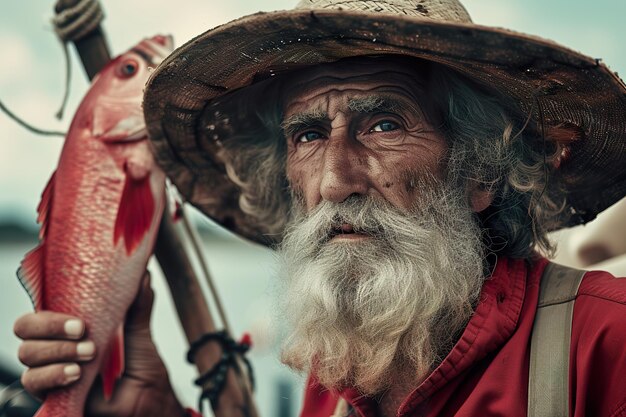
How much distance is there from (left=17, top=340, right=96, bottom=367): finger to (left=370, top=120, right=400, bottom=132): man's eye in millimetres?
1117

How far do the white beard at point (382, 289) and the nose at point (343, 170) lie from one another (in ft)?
0.10

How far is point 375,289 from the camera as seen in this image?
89.7 inches

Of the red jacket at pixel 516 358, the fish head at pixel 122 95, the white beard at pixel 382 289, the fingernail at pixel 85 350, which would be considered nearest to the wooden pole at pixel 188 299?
the fish head at pixel 122 95

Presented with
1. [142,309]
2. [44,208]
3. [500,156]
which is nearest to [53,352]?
[142,309]

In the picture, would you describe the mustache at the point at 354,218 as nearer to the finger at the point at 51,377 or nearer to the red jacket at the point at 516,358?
the red jacket at the point at 516,358

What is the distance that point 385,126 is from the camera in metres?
2.44

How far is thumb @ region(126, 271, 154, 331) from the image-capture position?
8.95ft

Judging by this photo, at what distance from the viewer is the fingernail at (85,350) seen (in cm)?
253

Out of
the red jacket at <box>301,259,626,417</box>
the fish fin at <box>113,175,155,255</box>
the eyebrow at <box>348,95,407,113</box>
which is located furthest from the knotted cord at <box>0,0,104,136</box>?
the red jacket at <box>301,259,626,417</box>

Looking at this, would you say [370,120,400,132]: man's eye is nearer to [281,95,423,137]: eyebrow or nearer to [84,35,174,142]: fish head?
[281,95,423,137]: eyebrow

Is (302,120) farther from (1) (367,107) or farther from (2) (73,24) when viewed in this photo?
(2) (73,24)

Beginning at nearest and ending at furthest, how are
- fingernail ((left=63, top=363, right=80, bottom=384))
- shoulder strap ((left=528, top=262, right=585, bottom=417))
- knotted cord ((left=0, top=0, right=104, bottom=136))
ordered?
shoulder strap ((left=528, top=262, right=585, bottom=417))
fingernail ((left=63, top=363, right=80, bottom=384))
knotted cord ((left=0, top=0, right=104, bottom=136))

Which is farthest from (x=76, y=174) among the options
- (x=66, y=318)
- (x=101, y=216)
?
(x=66, y=318)

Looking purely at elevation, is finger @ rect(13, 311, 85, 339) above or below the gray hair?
below
